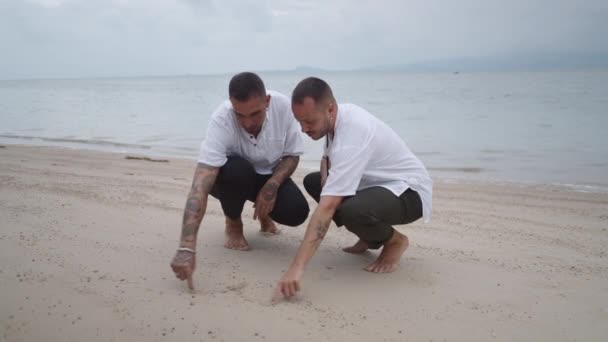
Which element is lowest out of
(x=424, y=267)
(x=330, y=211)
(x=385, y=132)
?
(x=424, y=267)

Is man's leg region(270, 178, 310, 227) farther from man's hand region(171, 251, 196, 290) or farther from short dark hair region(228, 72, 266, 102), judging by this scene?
man's hand region(171, 251, 196, 290)

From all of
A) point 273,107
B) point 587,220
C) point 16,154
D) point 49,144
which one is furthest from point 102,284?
point 49,144

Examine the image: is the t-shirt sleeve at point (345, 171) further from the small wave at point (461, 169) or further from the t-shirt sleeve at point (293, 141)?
the small wave at point (461, 169)

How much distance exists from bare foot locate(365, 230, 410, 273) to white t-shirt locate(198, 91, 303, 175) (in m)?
0.87

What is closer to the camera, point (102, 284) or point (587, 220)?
point (102, 284)

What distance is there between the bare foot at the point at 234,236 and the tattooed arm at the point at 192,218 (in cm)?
52

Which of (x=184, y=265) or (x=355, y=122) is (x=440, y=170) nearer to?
(x=355, y=122)

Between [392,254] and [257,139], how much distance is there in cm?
112

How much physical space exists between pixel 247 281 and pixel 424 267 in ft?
3.66

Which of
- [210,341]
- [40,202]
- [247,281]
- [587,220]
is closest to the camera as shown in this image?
[210,341]

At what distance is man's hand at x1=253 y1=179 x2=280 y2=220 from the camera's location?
2.93 m

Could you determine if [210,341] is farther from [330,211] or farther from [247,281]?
[330,211]

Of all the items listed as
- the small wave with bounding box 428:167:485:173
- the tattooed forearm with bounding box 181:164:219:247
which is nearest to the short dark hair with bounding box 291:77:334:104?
the tattooed forearm with bounding box 181:164:219:247

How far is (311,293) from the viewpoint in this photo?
248 cm
